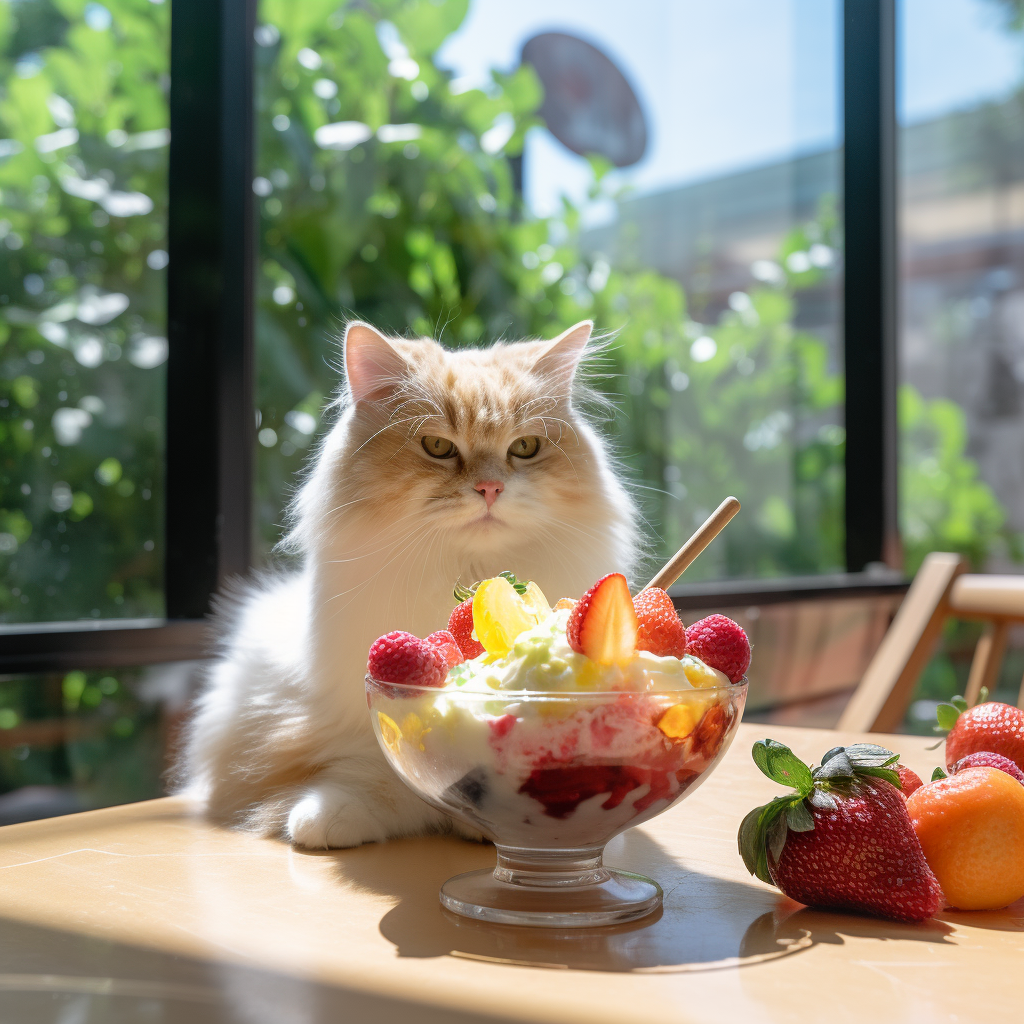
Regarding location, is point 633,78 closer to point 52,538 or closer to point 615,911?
point 52,538

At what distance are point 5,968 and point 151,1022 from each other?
0.57 feet

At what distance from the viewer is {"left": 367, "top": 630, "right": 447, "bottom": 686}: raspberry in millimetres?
805

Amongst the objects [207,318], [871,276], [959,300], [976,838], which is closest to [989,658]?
[976,838]

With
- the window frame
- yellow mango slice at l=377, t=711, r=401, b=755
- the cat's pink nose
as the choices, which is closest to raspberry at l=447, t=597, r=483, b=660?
yellow mango slice at l=377, t=711, r=401, b=755

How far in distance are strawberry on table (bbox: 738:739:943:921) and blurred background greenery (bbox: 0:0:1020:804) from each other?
36.6 inches

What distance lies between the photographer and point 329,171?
8.09 ft

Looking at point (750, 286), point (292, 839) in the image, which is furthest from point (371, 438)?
point (750, 286)

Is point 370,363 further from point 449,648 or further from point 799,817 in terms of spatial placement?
point 799,817

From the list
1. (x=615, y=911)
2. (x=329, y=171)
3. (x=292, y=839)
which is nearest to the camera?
(x=615, y=911)

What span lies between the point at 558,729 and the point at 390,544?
56cm

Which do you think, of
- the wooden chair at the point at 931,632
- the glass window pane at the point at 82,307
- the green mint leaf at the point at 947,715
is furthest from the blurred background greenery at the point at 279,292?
the green mint leaf at the point at 947,715

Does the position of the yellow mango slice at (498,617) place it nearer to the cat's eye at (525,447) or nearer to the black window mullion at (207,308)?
the cat's eye at (525,447)

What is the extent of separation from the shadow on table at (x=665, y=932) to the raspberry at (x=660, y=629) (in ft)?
0.75

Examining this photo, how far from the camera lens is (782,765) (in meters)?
0.80
